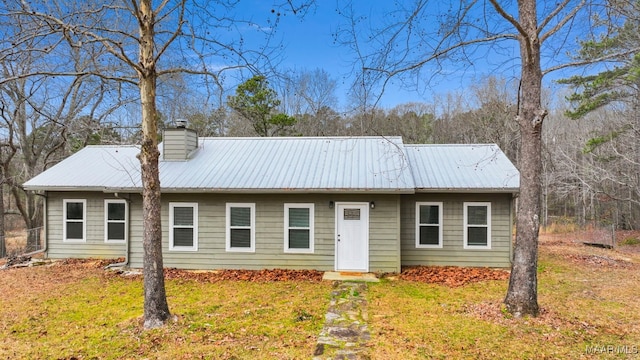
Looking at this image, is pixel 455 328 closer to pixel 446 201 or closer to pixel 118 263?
pixel 446 201

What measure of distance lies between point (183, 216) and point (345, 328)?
20.5ft

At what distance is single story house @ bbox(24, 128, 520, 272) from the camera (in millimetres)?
9672

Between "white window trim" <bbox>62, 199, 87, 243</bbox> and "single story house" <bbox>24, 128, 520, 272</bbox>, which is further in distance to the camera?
"white window trim" <bbox>62, 199, 87, 243</bbox>

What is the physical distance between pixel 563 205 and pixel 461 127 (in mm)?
9134

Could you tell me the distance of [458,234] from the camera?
10.3 meters

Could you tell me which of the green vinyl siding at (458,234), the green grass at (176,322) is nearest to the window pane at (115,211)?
the green grass at (176,322)

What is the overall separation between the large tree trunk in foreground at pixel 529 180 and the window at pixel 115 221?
10454mm

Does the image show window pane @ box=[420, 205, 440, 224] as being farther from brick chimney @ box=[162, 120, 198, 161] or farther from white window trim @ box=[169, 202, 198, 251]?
brick chimney @ box=[162, 120, 198, 161]

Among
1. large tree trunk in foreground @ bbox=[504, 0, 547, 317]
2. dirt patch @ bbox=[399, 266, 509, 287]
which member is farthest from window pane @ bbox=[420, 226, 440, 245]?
large tree trunk in foreground @ bbox=[504, 0, 547, 317]

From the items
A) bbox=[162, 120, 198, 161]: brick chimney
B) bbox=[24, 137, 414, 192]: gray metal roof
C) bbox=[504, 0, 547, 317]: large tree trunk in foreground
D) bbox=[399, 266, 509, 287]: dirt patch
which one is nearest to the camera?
bbox=[504, 0, 547, 317]: large tree trunk in foreground

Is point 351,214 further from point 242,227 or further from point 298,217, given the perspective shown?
point 242,227

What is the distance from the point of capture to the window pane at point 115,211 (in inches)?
442

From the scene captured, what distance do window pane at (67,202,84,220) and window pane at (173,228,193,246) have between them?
3.48 meters

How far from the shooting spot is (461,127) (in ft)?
96.8
